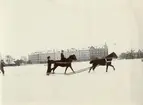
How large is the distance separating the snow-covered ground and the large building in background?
35mm

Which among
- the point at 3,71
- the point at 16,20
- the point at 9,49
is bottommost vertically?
the point at 3,71

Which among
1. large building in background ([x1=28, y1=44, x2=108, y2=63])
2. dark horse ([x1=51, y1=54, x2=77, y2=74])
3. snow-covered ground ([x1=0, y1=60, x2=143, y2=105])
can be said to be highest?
large building in background ([x1=28, y1=44, x2=108, y2=63])

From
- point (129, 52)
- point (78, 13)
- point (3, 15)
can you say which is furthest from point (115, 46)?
point (3, 15)

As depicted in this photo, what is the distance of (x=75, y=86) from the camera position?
1313mm

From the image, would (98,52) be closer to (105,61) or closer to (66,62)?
(105,61)

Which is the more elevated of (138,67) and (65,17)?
(65,17)

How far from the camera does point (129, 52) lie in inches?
50.9

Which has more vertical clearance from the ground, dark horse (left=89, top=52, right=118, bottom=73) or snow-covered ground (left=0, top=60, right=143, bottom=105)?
dark horse (left=89, top=52, right=118, bottom=73)

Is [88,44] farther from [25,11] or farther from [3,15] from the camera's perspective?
[3,15]

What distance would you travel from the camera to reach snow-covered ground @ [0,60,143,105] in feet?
4.18

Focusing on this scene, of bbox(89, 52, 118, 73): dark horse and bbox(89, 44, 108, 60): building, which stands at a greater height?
bbox(89, 44, 108, 60): building

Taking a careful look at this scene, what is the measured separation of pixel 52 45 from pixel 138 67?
46 centimetres

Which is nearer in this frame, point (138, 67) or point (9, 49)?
point (138, 67)

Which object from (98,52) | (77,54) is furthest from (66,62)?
(98,52)
